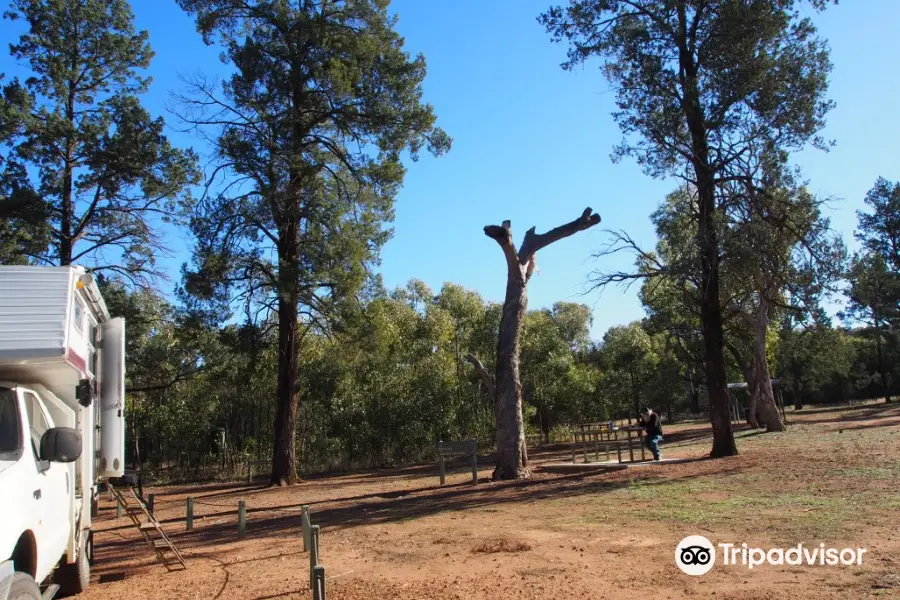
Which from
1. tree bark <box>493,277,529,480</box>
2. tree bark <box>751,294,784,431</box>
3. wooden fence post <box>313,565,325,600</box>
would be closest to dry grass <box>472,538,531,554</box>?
wooden fence post <box>313,565,325,600</box>

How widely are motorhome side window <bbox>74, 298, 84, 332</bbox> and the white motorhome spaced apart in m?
0.01

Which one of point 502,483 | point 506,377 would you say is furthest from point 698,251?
point 502,483

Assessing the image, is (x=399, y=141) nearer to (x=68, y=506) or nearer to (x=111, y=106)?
(x=111, y=106)

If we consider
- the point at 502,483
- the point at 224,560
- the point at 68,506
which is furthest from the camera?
the point at 502,483

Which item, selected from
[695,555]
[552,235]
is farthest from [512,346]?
[695,555]

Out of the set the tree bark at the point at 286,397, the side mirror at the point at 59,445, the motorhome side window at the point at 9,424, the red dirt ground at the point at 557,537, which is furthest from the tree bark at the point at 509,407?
the motorhome side window at the point at 9,424

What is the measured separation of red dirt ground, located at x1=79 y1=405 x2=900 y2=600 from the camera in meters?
6.18

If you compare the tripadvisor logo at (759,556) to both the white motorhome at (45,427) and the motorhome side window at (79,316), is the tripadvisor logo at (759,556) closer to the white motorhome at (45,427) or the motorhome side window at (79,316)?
the white motorhome at (45,427)

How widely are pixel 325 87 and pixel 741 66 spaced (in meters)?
11.2

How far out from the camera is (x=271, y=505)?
1527 centimetres

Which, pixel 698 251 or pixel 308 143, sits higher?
pixel 308 143

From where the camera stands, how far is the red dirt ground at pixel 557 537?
6176 mm

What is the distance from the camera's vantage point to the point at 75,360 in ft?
20.4

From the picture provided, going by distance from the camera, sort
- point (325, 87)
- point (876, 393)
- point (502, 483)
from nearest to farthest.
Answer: point (502, 483) < point (325, 87) < point (876, 393)
